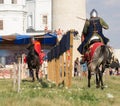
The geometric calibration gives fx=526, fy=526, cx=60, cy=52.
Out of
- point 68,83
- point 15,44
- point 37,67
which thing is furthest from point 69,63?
point 15,44

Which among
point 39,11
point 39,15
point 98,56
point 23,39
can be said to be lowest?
point 23,39

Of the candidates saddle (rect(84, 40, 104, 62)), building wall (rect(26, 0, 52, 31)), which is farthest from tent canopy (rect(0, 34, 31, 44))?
building wall (rect(26, 0, 52, 31))

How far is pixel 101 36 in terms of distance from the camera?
16062 mm

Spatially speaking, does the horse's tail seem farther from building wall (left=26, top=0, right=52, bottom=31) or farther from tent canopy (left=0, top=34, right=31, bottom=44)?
building wall (left=26, top=0, right=52, bottom=31)

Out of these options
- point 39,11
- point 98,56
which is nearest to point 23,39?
point 98,56

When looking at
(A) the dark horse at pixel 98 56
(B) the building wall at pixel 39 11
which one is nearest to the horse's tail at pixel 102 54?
(A) the dark horse at pixel 98 56

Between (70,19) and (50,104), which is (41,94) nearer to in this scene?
(50,104)

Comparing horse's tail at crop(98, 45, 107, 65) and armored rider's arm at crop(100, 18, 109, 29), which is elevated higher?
armored rider's arm at crop(100, 18, 109, 29)

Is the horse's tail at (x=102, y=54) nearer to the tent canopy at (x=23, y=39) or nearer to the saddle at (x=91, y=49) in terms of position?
the saddle at (x=91, y=49)

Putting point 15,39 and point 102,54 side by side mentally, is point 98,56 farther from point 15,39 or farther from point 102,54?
point 15,39

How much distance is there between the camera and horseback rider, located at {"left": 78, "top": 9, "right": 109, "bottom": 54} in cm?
1591

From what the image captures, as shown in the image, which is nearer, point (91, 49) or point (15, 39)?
point (91, 49)

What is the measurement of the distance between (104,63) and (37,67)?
6959 mm

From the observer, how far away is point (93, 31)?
15984 millimetres
